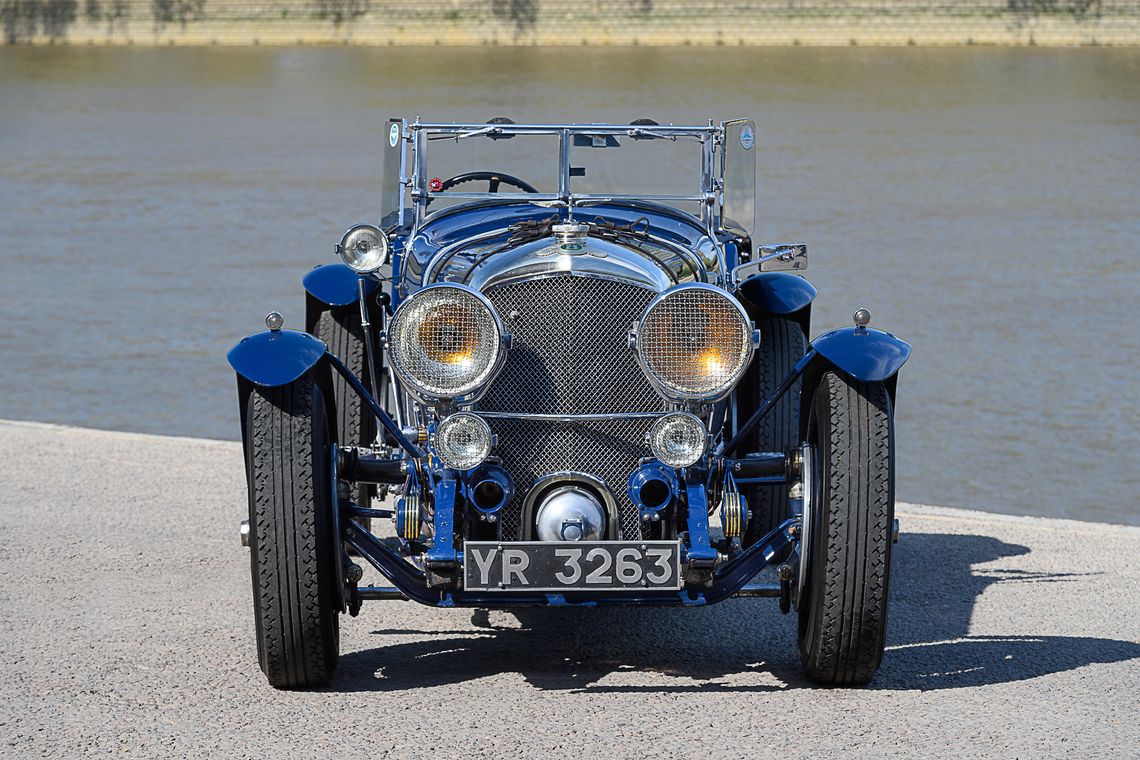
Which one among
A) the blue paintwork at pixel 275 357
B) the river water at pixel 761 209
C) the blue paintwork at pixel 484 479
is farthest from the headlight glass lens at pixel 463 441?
the river water at pixel 761 209

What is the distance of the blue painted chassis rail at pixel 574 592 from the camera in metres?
5.36

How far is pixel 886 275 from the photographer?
20.0m

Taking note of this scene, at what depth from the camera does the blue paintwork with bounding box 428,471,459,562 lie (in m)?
5.39

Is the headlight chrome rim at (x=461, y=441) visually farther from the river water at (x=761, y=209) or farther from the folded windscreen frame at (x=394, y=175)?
the river water at (x=761, y=209)

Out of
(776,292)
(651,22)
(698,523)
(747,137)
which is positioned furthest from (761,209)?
(651,22)

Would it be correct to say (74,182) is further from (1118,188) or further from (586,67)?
(586,67)

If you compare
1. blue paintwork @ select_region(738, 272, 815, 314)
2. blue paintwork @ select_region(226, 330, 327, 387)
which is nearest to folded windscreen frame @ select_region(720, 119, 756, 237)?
blue paintwork @ select_region(738, 272, 815, 314)

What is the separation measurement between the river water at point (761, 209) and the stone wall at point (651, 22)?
1.32 metres

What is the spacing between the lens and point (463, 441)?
554 cm

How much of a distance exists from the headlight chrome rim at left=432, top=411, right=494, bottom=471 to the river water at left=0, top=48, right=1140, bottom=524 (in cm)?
645

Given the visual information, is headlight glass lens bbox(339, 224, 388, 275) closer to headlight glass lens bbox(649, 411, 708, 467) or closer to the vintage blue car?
the vintage blue car

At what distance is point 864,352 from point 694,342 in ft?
1.79

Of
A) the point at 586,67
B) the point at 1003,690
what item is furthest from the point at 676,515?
the point at 586,67

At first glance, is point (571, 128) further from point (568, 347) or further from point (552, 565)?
point (552, 565)
